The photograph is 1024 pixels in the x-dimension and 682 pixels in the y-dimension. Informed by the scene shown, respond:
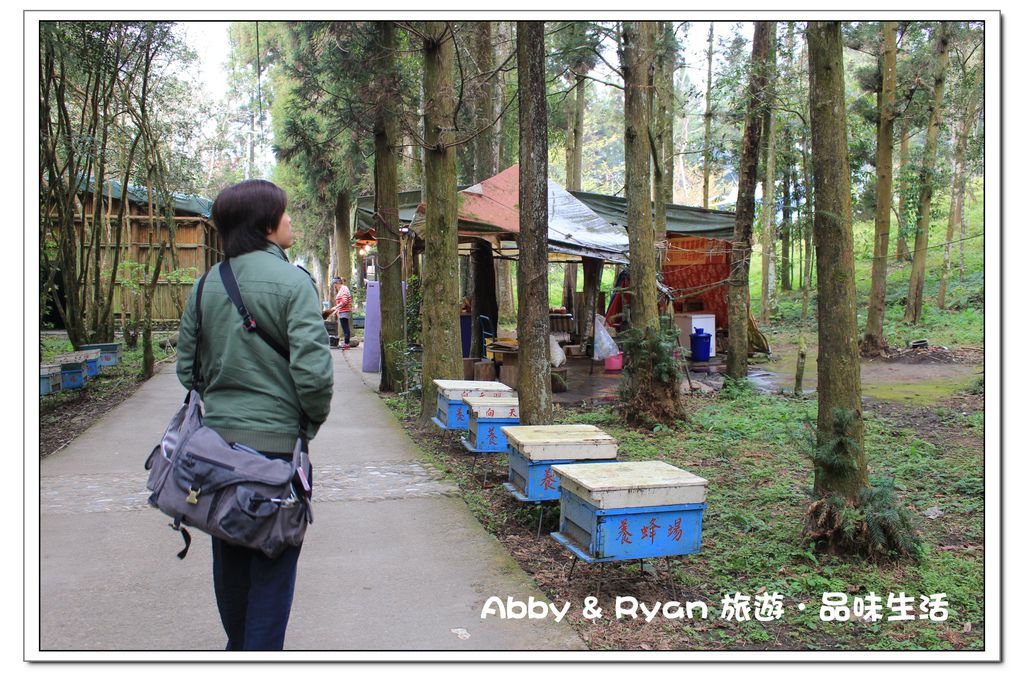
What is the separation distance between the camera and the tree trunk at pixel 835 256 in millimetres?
4426

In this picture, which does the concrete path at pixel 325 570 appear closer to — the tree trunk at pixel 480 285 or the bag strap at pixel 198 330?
the bag strap at pixel 198 330

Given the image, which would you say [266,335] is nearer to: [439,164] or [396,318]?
[439,164]

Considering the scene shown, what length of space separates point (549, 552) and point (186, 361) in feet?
8.95

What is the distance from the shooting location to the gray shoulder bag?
2.45 meters

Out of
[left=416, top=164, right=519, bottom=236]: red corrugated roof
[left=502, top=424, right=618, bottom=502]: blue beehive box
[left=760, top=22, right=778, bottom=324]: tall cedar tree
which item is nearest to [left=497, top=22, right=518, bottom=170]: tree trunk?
→ [left=760, top=22, right=778, bottom=324]: tall cedar tree

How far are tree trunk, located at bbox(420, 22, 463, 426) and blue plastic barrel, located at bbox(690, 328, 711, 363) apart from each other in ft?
21.4

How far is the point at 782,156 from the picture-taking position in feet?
61.9

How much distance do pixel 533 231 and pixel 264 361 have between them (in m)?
4.12

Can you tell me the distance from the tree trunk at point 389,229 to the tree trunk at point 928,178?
9.27 metres

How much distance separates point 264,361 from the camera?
98.7 inches

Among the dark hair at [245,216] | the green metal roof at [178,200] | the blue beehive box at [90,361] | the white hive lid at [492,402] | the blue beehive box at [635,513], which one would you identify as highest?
the green metal roof at [178,200]

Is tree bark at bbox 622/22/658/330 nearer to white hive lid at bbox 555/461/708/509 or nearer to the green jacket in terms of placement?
white hive lid at bbox 555/461/708/509

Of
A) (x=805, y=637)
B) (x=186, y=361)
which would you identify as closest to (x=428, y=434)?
(x=805, y=637)

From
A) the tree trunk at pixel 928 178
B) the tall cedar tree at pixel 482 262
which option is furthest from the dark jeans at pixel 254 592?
the tree trunk at pixel 928 178
